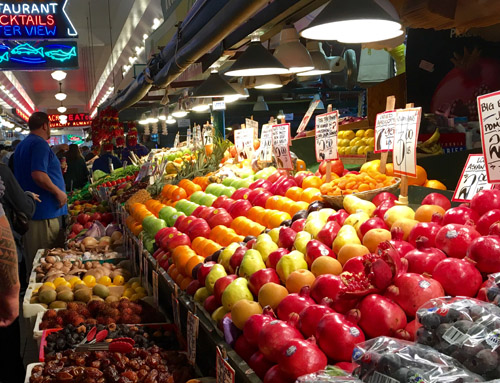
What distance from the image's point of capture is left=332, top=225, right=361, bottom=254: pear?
2.29 meters

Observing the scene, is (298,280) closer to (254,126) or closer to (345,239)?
(345,239)

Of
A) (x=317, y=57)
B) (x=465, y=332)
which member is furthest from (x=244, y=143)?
(x=465, y=332)

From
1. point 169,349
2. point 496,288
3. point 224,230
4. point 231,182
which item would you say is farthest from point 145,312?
point 496,288

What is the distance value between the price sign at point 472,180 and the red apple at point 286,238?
2.57 ft

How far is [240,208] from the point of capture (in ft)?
12.3

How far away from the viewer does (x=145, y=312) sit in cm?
342

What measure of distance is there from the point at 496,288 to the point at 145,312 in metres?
2.42

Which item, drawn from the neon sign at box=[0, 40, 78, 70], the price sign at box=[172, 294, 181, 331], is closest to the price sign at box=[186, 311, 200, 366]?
the price sign at box=[172, 294, 181, 331]

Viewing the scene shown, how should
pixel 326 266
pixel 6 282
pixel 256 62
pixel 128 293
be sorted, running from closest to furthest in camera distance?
pixel 326 266
pixel 6 282
pixel 128 293
pixel 256 62

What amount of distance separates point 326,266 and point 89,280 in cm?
260

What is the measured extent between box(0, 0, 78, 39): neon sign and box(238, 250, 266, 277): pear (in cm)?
562

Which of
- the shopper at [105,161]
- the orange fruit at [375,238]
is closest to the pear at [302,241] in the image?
the orange fruit at [375,238]

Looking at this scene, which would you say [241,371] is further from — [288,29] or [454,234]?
[288,29]

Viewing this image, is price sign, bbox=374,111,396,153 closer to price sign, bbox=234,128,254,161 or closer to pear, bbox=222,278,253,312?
pear, bbox=222,278,253,312
